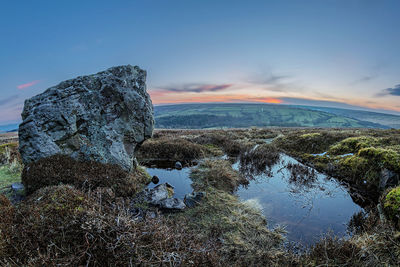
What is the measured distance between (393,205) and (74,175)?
9740 mm

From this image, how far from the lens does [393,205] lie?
4945 mm

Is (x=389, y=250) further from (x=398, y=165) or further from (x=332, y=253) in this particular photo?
(x=398, y=165)

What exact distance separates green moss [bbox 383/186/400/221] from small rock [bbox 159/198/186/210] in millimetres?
5659

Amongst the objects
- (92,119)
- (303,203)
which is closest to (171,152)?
(92,119)


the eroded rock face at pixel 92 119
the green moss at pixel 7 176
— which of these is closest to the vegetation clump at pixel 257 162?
the eroded rock face at pixel 92 119

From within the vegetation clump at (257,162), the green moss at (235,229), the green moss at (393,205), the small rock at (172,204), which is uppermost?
the green moss at (393,205)

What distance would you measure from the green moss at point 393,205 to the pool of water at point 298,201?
1.10 meters

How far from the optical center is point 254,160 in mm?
12898

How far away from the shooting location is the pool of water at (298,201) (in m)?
5.63

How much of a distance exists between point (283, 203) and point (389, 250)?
346cm

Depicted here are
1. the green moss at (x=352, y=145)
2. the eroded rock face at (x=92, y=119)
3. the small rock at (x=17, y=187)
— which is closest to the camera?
the small rock at (x=17, y=187)

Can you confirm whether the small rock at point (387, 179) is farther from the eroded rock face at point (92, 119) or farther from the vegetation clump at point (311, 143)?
the eroded rock face at point (92, 119)

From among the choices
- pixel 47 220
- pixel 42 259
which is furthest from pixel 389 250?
pixel 47 220

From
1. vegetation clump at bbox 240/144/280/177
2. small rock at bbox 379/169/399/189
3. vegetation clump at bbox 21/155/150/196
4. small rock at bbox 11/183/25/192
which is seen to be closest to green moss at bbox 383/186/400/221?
small rock at bbox 379/169/399/189
